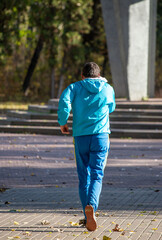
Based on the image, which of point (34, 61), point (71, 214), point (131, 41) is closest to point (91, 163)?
point (71, 214)

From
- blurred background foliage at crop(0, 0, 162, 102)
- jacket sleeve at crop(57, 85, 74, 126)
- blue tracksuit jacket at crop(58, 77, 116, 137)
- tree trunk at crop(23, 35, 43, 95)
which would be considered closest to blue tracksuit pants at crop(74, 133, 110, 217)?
blue tracksuit jacket at crop(58, 77, 116, 137)

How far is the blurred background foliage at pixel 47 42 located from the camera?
2797 centimetres

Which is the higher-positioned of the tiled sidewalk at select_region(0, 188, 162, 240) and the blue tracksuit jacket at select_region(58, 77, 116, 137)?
the blue tracksuit jacket at select_region(58, 77, 116, 137)

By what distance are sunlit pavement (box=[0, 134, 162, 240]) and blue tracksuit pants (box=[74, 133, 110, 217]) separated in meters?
0.37

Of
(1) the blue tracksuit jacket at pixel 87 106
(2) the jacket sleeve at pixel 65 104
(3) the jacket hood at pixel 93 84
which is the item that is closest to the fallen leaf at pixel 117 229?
(1) the blue tracksuit jacket at pixel 87 106

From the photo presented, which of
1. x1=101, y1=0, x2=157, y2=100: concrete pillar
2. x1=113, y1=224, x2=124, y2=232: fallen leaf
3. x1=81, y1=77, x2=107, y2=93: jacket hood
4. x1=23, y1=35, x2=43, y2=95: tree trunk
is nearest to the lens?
x1=113, y1=224, x2=124, y2=232: fallen leaf

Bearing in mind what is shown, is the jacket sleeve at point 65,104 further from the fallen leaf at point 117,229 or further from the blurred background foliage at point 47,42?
the blurred background foliage at point 47,42

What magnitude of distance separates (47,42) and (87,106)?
25.6 m

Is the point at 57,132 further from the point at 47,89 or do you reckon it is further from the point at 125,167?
the point at 47,89

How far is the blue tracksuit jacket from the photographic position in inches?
209

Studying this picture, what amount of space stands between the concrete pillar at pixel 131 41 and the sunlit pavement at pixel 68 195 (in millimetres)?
7366

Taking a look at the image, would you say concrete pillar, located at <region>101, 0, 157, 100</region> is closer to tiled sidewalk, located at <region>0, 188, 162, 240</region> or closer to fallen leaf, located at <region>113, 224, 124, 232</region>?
tiled sidewalk, located at <region>0, 188, 162, 240</region>

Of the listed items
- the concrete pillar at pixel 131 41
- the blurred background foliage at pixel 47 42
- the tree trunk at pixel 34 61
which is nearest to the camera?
the concrete pillar at pixel 131 41

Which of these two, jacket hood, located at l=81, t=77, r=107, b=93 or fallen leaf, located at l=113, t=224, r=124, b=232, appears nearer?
fallen leaf, located at l=113, t=224, r=124, b=232
